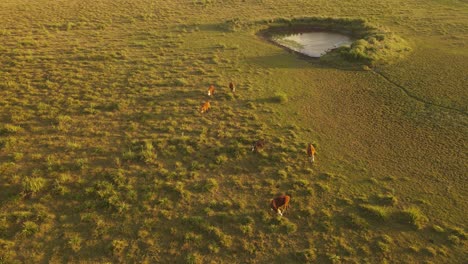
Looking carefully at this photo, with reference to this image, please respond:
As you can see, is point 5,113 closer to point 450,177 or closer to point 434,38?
point 450,177

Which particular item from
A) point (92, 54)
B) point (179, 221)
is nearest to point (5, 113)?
point (92, 54)

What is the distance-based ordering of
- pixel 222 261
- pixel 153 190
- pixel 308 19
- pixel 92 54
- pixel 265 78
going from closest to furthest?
pixel 222 261
pixel 153 190
pixel 265 78
pixel 92 54
pixel 308 19

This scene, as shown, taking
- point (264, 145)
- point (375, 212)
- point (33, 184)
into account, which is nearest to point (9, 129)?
point (33, 184)

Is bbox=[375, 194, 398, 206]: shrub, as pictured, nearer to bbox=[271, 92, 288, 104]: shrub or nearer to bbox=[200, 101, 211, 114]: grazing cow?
bbox=[271, 92, 288, 104]: shrub

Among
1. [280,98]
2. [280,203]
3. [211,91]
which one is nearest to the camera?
[280,203]

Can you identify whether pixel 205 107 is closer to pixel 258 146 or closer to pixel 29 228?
pixel 258 146

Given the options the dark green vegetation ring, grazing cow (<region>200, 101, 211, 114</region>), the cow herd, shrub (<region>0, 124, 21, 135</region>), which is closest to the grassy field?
shrub (<region>0, 124, 21, 135</region>)

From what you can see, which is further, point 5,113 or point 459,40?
point 459,40

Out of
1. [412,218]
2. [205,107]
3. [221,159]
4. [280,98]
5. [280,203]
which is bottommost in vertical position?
[412,218]
